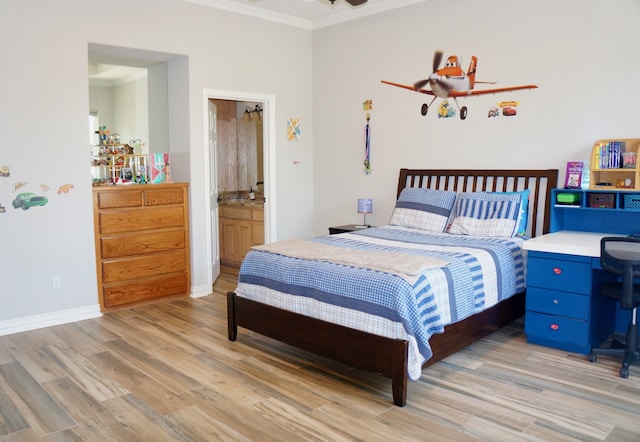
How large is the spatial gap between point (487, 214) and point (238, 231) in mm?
3354

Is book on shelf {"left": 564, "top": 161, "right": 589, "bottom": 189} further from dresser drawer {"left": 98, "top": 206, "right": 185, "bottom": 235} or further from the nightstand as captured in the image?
dresser drawer {"left": 98, "top": 206, "right": 185, "bottom": 235}

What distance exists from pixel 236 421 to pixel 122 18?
375 cm

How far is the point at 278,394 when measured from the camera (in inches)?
124

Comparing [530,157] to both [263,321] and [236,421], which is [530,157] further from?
[236,421]

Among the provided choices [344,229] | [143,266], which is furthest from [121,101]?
[344,229]

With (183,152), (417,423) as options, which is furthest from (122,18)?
(417,423)

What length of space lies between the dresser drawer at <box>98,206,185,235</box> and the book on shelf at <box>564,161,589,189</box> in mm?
3596

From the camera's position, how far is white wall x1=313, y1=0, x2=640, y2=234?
164 inches

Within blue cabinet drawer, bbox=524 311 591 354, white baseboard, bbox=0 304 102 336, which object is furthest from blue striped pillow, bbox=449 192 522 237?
white baseboard, bbox=0 304 102 336

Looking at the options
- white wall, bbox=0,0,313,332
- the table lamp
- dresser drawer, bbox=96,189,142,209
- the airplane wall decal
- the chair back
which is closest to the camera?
the chair back

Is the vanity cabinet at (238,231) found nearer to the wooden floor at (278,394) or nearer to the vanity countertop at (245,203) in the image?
the vanity countertop at (245,203)

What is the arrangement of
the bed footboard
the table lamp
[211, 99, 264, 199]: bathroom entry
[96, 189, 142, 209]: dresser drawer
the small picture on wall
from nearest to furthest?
1. the bed footboard
2. [96, 189, 142, 209]: dresser drawer
3. the table lamp
4. the small picture on wall
5. [211, 99, 264, 199]: bathroom entry

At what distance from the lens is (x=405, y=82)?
5.48 m

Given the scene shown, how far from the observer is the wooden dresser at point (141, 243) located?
15.9 feet
